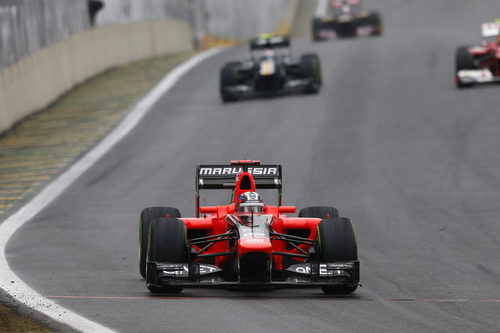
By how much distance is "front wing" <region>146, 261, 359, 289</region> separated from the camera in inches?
417

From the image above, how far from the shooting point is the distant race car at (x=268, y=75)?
92.3 ft

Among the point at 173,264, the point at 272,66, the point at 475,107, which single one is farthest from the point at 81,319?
the point at 272,66

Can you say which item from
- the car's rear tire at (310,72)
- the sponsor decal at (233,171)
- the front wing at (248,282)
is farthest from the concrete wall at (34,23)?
the front wing at (248,282)

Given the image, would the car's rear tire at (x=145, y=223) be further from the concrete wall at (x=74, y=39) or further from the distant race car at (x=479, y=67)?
the distant race car at (x=479, y=67)

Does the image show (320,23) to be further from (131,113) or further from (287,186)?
(287,186)

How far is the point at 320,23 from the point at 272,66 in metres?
15.9

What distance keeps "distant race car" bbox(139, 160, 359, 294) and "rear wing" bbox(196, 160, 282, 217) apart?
80cm

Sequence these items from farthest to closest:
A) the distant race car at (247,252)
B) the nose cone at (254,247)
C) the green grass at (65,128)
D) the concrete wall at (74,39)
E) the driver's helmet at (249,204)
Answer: the concrete wall at (74,39), the green grass at (65,128), the driver's helmet at (249,204), the distant race car at (247,252), the nose cone at (254,247)

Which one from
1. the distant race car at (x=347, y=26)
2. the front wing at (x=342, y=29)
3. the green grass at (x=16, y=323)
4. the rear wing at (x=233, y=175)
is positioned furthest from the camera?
the front wing at (x=342, y=29)

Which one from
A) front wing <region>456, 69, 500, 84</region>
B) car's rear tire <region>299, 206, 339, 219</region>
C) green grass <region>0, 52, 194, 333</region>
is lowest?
green grass <region>0, 52, 194, 333</region>

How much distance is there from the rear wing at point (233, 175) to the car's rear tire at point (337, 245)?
1.70 meters

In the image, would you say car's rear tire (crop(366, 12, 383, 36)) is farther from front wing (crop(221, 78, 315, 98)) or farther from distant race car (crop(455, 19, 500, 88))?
distant race car (crop(455, 19, 500, 88))

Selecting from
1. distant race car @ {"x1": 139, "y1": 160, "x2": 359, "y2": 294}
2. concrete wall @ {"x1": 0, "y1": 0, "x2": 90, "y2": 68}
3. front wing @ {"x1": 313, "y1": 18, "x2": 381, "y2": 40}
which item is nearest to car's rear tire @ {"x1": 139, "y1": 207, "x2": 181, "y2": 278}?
distant race car @ {"x1": 139, "y1": 160, "x2": 359, "y2": 294}

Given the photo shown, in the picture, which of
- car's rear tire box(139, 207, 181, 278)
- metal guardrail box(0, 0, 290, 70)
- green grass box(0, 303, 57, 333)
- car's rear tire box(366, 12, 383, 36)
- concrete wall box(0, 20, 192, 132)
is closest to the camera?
green grass box(0, 303, 57, 333)
